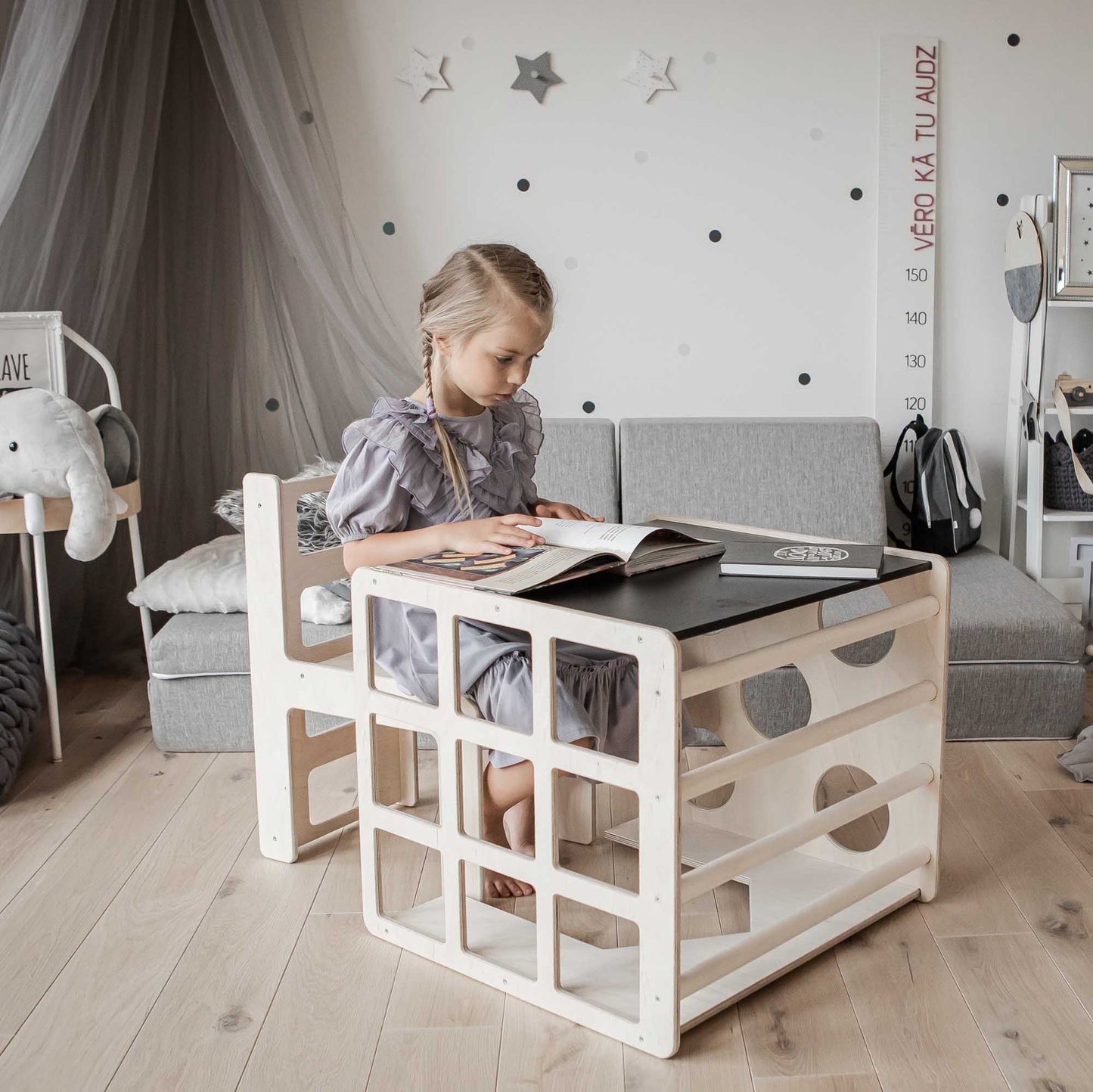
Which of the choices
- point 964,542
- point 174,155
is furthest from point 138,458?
point 964,542

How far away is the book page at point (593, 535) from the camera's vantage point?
1.57 m

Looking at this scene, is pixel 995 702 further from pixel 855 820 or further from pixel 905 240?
pixel 905 240

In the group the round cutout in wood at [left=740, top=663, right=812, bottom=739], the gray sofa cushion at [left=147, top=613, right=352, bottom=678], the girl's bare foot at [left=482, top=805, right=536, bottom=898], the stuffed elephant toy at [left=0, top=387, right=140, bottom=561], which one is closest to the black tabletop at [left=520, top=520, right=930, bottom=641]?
the girl's bare foot at [left=482, top=805, right=536, bottom=898]

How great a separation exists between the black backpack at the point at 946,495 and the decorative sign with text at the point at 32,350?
200 centimetres

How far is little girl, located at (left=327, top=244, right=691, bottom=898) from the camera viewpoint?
1.68m

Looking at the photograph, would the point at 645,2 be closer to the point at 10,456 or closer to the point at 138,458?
the point at 138,458

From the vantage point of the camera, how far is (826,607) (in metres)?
2.55

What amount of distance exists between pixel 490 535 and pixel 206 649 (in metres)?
1.04

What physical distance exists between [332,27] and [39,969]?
2368 millimetres

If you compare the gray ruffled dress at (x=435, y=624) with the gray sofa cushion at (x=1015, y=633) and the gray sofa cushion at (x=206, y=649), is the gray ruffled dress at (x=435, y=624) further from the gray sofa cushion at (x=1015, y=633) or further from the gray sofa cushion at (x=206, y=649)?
the gray sofa cushion at (x=1015, y=633)

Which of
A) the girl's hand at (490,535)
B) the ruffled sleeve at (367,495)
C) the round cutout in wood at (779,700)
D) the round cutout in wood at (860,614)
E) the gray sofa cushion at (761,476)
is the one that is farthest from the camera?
the gray sofa cushion at (761,476)

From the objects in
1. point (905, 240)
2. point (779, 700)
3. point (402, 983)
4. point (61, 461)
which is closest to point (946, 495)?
point (905, 240)

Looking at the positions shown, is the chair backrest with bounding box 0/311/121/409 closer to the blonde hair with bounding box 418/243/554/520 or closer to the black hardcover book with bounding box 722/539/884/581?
the blonde hair with bounding box 418/243/554/520

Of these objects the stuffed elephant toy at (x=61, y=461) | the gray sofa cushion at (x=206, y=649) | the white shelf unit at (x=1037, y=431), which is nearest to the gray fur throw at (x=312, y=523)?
the gray sofa cushion at (x=206, y=649)
